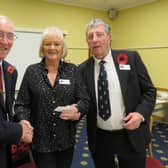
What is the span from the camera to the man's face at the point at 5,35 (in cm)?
149

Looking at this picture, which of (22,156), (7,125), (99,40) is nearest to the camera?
(7,125)

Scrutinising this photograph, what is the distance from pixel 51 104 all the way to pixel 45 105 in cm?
4

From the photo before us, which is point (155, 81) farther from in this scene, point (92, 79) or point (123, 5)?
point (92, 79)

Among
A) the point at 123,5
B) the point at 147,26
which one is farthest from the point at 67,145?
the point at 123,5

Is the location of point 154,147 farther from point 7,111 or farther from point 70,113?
point 7,111

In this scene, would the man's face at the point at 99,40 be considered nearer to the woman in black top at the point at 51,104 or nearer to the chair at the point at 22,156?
the woman in black top at the point at 51,104

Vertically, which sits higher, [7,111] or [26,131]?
[7,111]

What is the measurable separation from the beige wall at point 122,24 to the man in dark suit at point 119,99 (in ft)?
12.4

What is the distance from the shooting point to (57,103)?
59.6 inches

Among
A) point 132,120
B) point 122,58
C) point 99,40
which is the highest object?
point 99,40

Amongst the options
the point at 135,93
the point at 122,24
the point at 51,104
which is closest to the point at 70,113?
the point at 51,104

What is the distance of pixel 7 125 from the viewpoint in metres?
1.32

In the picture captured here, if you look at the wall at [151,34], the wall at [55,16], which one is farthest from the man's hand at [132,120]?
the wall at [55,16]

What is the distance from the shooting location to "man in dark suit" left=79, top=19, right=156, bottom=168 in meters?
1.76
